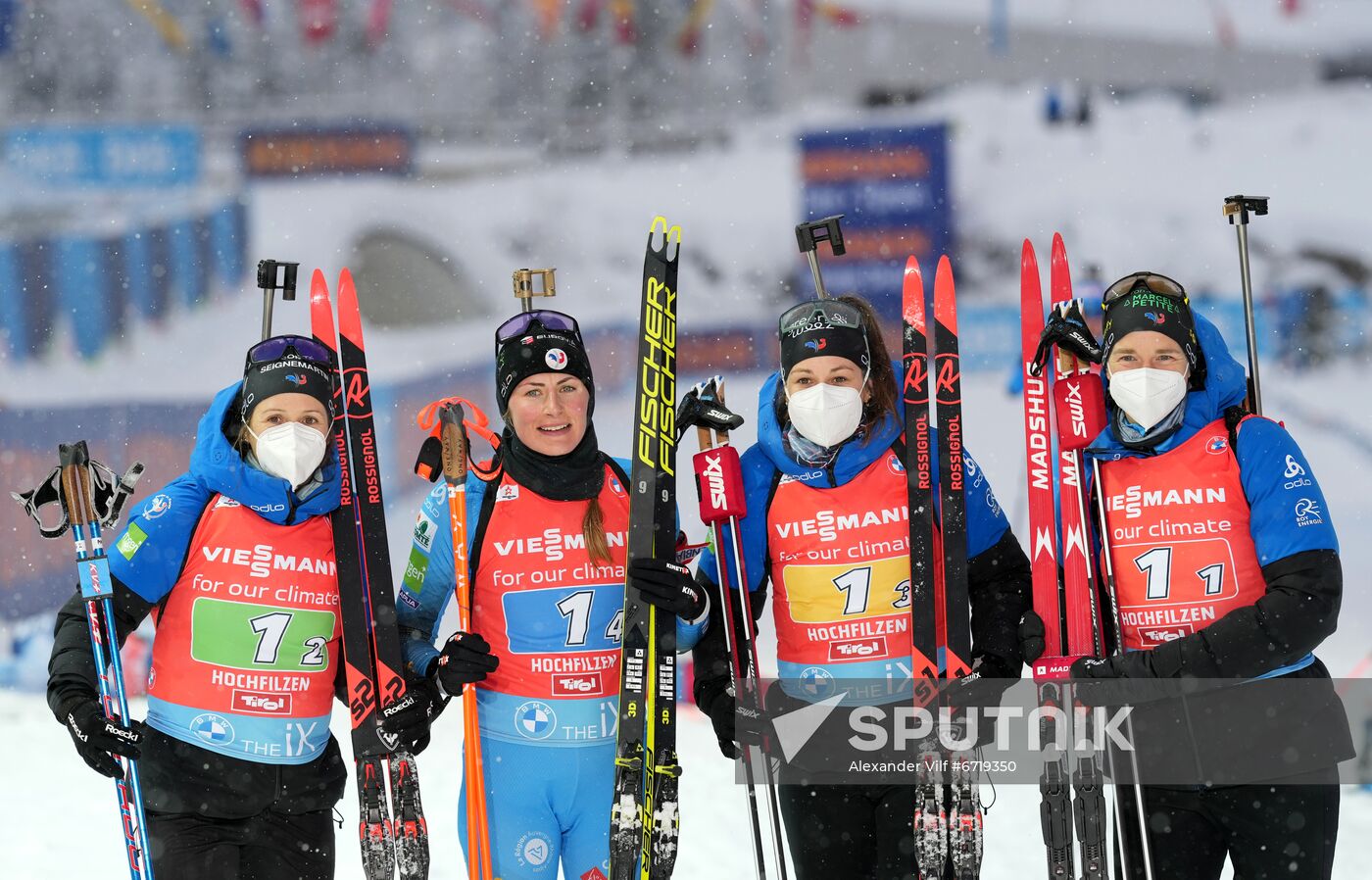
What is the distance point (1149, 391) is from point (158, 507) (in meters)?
2.22

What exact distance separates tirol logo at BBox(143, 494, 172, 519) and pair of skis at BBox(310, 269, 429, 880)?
36cm

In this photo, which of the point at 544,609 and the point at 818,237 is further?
the point at 818,237

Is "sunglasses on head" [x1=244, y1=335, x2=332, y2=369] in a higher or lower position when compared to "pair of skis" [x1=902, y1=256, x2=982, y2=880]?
higher

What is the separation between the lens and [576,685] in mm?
3035

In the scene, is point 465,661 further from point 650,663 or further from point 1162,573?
point 1162,573

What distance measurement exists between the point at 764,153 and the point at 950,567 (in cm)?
480

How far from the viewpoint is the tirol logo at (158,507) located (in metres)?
3.00

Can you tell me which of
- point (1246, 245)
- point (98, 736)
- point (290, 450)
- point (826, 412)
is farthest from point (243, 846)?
point (1246, 245)

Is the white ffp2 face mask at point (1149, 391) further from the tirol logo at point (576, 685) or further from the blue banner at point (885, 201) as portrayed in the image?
the blue banner at point (885, 201)

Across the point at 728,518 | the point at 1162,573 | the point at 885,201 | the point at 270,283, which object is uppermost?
the point at 885,201

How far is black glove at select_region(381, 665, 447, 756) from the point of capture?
3.03 meters

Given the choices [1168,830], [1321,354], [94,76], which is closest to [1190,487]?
[1168,830]

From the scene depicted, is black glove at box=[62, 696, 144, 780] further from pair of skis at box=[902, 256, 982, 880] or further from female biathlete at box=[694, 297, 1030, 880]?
pair of skis at box=[902, 256, 982, 880]
